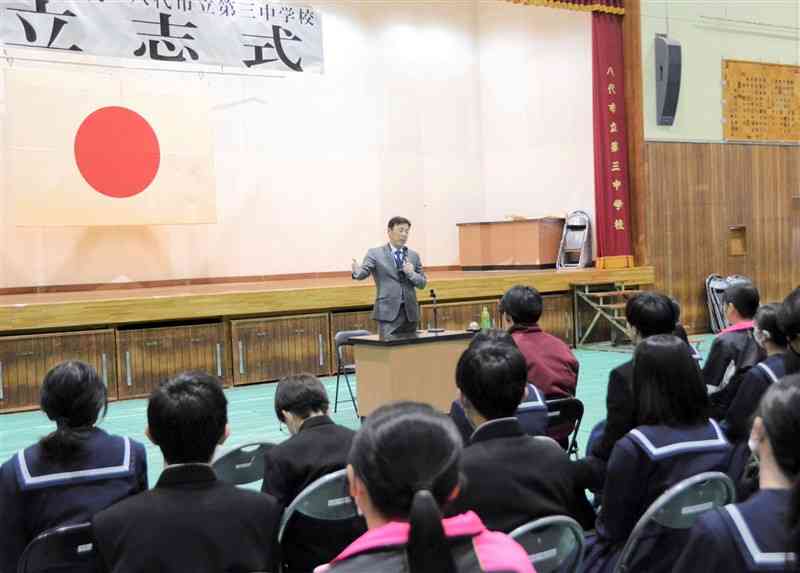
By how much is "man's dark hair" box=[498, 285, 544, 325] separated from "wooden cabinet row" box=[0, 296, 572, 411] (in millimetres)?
4278

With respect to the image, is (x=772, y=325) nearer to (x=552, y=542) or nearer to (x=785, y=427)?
(x=552, y=542)

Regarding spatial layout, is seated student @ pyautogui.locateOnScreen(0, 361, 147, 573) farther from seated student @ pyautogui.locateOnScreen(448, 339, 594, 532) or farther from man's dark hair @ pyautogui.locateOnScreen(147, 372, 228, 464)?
seated student @ pyautogui.locateOnScreen(448, 339, 594, 532)

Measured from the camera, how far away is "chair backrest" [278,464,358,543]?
2100mm

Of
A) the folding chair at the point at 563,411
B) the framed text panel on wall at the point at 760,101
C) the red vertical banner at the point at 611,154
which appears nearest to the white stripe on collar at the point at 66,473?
the folding chair at the point at 563,411

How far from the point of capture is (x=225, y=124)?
10531 millimetres

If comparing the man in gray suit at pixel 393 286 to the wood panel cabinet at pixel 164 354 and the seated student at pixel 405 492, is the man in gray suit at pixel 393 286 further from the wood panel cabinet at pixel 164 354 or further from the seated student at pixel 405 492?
the seated student at pixel 405 492

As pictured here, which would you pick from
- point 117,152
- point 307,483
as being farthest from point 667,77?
point 307,483

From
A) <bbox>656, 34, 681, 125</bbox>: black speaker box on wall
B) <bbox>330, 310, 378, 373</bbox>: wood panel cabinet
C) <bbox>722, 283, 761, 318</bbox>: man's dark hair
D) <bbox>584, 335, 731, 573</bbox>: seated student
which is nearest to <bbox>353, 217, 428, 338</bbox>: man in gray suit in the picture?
<bbox>330, 310, 378, 373</bbox>: wood panel cabinet

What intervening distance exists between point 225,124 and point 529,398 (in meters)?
8.19

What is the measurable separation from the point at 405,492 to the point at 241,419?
5202mm

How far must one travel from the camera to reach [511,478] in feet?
6.31

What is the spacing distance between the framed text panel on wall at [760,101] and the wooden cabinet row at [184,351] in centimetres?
453

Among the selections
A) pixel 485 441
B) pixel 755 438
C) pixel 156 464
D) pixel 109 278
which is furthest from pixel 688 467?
pixel 109 278

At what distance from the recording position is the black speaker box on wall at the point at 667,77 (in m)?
10.0
